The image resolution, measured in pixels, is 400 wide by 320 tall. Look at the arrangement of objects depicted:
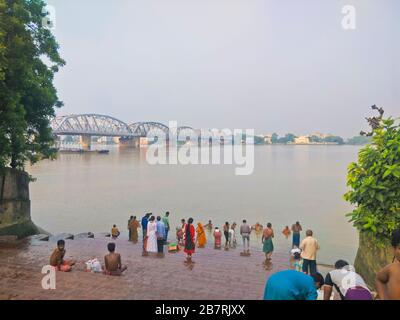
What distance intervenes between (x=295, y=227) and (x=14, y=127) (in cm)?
1032

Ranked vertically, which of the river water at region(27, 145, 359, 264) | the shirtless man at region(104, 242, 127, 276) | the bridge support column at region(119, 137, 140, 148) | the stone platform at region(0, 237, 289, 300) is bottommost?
the river water at region(27, 145, 359, 264)

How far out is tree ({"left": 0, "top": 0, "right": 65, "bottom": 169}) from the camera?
1105 centimetres

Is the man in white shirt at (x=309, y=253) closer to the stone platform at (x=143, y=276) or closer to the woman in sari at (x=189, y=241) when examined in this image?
the stone platform at (x=143, y=276)

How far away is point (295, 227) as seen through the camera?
40.0 feet

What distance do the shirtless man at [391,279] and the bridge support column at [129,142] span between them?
144m

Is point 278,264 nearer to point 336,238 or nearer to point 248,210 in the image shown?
point 336,238

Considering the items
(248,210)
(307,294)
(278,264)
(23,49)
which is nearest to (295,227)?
(278,264)

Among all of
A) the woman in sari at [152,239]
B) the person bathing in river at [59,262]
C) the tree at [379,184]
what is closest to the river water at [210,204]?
the tree at [379,184]

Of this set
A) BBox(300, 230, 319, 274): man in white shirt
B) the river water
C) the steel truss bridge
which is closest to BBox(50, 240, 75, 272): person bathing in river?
BBox(300, 230, 319, 274): man in white shirt

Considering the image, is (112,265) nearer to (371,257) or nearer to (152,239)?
(152,239)

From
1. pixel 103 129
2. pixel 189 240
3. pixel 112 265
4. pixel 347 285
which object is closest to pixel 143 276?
pixel 112 265

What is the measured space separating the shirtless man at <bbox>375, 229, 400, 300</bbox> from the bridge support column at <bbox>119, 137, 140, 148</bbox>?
5654 inches

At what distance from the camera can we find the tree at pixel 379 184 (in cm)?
770

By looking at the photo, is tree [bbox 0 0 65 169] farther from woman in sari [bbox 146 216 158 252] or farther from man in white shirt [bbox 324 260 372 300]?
man in white shirt [bbox 324 260 372 300]
